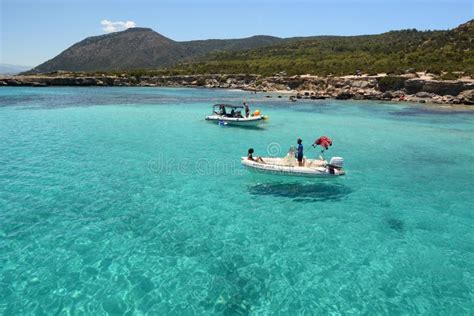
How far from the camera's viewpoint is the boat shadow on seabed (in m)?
17.5

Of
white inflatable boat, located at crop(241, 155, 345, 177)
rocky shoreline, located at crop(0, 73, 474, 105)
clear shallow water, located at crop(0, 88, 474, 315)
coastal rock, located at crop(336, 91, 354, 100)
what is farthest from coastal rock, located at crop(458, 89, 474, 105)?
white inflatable boat, located at crop(241, 155, 345, 177)

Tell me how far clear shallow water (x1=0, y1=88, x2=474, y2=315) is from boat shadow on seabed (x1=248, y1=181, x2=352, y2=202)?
109 mm

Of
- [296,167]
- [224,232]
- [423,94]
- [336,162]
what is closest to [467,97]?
[423,94]

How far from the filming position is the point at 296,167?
19.1m

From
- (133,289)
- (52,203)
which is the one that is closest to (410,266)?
(133,289)

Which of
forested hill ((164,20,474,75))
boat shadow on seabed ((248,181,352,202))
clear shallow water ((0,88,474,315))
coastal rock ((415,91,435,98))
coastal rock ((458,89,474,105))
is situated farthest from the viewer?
forested hill ((164,20,474,75))

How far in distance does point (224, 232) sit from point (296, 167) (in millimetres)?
7032

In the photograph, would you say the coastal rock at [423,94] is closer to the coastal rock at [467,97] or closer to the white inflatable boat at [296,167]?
the coastal rock at [467,97]

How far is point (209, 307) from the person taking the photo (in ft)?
31.2

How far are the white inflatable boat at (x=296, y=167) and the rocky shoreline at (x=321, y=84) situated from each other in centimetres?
4699

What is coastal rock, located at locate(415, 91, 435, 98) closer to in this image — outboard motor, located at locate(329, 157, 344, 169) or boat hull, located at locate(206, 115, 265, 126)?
boat hull, located at locate(206, 115, 265, 126)

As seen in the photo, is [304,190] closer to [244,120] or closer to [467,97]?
[244,120]

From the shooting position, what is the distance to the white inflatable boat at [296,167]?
1862 centimetres

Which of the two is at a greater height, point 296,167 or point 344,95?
point 344,95
